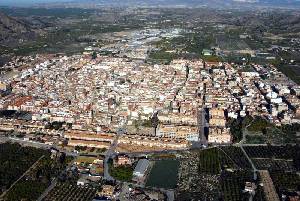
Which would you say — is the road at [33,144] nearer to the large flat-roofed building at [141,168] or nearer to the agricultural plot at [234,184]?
the large flat-roofed building at [141,168]

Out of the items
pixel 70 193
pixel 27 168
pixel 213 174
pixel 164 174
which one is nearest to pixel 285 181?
pixel 213 174

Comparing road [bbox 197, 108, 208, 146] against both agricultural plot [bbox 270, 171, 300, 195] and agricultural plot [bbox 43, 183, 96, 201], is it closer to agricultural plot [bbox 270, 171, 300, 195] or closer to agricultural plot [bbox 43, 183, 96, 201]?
agricultural plot [bbox 270, 171, 300, 195]

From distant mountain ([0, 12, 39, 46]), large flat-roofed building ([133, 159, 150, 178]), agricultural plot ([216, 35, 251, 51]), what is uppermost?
distant mountain ([0, 12, 39, 46])

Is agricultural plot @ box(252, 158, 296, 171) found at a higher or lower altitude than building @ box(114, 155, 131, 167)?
lower

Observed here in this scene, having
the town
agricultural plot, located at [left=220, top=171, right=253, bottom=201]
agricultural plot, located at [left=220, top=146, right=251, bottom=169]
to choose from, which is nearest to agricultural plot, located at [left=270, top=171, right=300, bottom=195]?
the town

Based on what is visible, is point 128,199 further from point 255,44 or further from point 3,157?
point 255,44

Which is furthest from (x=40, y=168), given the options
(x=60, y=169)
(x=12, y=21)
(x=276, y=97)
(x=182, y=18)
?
(x=182, y=18)
